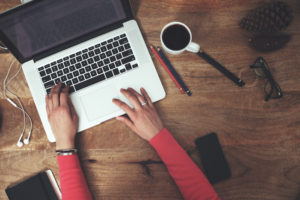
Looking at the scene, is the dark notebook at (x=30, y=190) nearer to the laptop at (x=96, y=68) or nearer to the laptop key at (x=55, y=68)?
the laptop at (x=96, y=68)

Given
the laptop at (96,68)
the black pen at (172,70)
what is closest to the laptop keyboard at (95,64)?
the laptop at (96,68)

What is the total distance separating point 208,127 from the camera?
2.61 ft

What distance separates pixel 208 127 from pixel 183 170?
0.19m

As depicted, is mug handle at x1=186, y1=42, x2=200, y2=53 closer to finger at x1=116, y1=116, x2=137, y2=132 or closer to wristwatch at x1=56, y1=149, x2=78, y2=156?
finger at x1=116, y1=116, x2=137, y2=132

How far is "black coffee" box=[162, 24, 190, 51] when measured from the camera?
738 millimetres

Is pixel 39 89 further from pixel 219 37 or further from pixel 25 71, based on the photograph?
pixel 219 37

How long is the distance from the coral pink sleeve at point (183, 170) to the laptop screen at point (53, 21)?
0.47 m

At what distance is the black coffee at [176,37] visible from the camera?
0.74 meters

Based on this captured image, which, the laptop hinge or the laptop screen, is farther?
the laptop hinge

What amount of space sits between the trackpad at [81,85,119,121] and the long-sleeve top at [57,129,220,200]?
18 cm

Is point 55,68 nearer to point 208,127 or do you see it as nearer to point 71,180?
point 71,180

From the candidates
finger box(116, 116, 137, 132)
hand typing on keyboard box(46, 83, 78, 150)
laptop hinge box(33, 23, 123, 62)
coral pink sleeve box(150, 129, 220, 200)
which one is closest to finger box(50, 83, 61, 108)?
hand typing on keyboard box(46, 83, 78, 150)

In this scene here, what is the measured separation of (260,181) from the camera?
2.54ft

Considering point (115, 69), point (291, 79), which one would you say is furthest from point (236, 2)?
point (115, 69)
